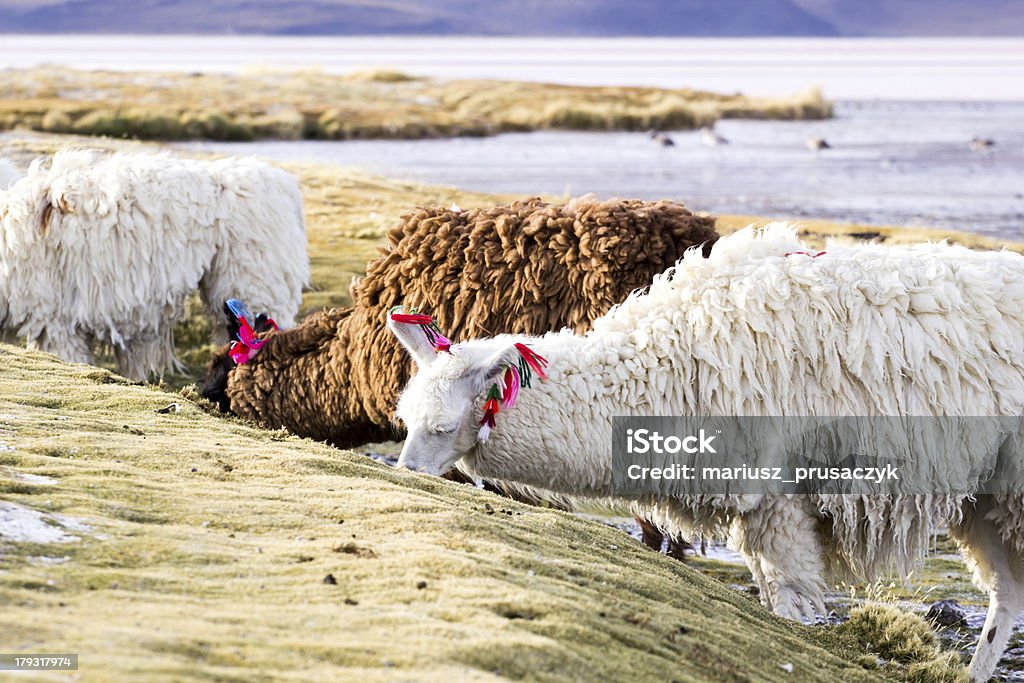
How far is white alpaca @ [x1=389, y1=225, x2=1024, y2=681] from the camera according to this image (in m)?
5.43

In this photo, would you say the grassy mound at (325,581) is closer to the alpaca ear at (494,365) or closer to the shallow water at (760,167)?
the alpaca ear at (494,365)

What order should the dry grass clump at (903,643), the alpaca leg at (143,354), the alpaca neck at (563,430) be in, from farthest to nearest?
the alpaca leg at (143,354) < the alpaca neck at (563,430) < the dry grass clump at (903,643)

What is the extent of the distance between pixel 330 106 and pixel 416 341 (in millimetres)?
37705

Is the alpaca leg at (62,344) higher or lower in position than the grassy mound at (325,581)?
lower

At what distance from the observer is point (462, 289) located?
6852 millimetres

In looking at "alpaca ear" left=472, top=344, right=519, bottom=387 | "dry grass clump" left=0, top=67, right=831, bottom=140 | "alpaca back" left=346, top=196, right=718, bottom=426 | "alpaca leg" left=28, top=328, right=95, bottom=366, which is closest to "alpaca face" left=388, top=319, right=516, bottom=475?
"alpaca ear" left=472, top=344, right=519, bottom=387

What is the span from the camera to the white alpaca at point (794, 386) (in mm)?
5426

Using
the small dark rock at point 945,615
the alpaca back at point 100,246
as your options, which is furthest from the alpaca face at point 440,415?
the alpaca back at point 100,246

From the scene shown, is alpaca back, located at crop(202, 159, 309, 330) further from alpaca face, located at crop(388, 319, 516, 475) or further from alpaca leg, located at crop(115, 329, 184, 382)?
alpaca face, located at crop(388, 319, 516, 475)

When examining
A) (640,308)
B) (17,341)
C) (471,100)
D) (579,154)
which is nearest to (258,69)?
(471,100)

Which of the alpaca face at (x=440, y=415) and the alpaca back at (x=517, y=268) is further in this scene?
the alpaca back at (x=517, y=268)

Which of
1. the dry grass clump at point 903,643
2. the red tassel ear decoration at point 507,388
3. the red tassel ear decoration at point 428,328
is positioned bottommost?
the dry grass clump at point 903,643

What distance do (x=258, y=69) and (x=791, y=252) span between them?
56.3 m

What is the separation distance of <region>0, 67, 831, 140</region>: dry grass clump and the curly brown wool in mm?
22906
